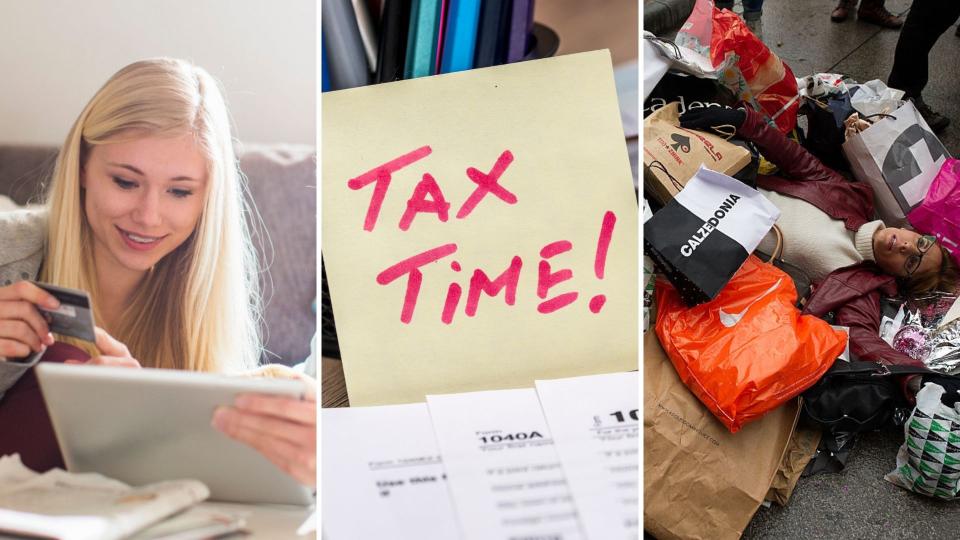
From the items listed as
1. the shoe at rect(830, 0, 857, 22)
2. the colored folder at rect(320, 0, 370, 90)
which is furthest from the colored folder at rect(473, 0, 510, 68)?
the shoe at rect(830, 0, 857, 22)

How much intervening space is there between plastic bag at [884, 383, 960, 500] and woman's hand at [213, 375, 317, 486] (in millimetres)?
1118

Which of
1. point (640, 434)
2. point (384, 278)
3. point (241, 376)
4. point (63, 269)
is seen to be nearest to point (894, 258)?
point (640, 434)

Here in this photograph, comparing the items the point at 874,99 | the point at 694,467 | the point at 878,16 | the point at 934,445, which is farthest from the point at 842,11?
the point at 694,467

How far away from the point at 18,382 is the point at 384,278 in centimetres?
39

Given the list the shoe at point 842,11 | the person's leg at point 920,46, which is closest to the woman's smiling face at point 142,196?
the person's leg at point 920,46

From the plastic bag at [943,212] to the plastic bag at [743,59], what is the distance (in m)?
0.34

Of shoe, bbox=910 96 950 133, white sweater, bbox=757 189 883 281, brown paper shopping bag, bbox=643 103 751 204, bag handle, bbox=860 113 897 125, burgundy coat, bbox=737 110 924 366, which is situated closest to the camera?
brown paper shopping bag, bbox=643 103 751 204

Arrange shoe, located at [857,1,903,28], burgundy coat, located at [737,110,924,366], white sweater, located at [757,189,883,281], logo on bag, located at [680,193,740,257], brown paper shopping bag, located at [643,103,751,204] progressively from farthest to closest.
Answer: shoe, located at [857,1,903,28], white sweater, located at [757,189,883,281], burgundy coat, located at [737,110,924,366], brown paper shopping bag, located at [643,103,751,204], logo on bag, located at [680,193,740,257]

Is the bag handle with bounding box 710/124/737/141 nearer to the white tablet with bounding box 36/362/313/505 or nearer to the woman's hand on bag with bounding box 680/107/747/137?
the woman's hand on bag with bounding box 680/107/747/137

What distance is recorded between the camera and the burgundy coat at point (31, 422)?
0.78 meters

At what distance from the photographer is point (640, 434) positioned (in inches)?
29.3

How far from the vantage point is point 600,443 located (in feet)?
2.44

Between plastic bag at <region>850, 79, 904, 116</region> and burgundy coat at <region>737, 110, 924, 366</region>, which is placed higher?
plastic bag at <region>850, 79, 904, 116</region>

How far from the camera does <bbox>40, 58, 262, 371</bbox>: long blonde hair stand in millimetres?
783
